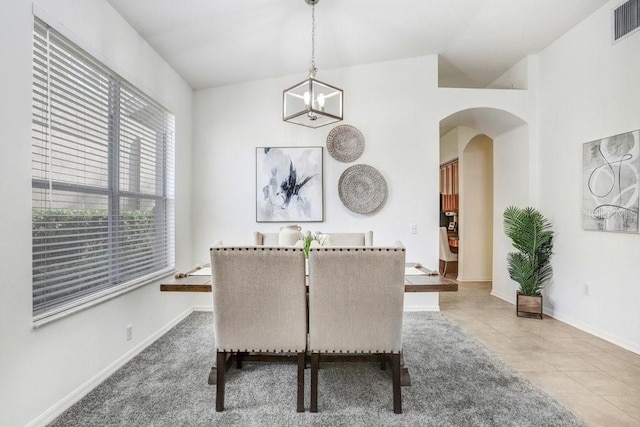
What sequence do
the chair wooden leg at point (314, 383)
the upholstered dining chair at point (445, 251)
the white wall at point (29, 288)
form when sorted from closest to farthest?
1. the white wall at point (29, 288)
2. the chair wooden leg at point (314, 383)
3. the upholstered dining chair at point (445, 251)

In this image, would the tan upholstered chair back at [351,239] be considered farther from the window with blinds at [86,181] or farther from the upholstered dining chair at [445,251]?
the upholstered dining chair at [445,251]

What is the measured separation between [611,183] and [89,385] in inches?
177

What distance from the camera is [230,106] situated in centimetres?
409

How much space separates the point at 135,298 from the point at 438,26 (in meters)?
3.88

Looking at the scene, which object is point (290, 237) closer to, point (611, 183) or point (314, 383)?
point (314, 383)

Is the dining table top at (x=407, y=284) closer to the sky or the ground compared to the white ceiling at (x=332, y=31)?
closer to the ground

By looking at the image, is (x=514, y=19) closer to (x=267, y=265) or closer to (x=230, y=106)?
(x=230, y=106)

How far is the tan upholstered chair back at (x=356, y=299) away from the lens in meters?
1.73

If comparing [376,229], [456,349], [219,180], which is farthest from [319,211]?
[456,349]

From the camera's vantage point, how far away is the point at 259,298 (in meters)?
1.79

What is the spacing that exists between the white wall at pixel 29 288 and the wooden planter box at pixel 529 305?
396cm

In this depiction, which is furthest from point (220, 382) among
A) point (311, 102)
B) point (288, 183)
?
point (288, 183)

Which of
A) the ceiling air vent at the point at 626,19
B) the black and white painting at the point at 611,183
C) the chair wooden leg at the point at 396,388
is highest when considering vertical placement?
the ceiling air vent at the point at 626,19

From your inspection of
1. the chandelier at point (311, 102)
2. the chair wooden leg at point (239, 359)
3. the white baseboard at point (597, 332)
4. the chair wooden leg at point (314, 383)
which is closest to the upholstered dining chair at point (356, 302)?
the chair wooden leg at point (314, 383)
